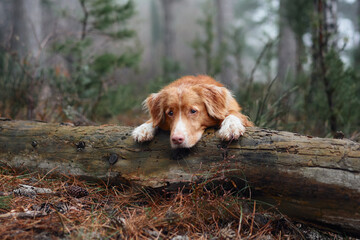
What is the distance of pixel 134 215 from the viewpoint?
2682 millimetres

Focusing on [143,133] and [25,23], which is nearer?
[143,133]

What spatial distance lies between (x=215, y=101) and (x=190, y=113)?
37 cm

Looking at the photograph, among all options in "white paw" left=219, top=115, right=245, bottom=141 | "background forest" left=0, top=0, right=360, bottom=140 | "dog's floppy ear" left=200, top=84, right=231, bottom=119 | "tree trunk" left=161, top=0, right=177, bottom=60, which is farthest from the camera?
"tree trunk" left=161, top=0, right=177, bottom=60

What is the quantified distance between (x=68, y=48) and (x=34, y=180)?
15.7 feet

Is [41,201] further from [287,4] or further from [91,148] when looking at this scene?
[287,4]

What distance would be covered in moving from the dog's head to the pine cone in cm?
107

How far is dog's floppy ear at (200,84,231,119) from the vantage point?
3.37 metres

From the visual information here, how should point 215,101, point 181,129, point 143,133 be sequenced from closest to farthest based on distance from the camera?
point 181,129
point 143,133
point 215,101

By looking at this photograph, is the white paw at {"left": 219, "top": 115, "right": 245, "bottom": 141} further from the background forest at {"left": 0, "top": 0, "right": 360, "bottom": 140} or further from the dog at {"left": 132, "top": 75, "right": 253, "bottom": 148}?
the background forest at {"left": 0, "top": 0, "right": 360, "bottom": 140}

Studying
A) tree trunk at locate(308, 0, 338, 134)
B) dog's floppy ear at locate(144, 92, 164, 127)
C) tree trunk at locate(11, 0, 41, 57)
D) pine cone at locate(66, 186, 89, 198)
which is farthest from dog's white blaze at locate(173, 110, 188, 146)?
tree trunk at locate(11, 0, 41, 57)

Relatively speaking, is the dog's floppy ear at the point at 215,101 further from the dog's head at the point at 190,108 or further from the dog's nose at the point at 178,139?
the dog's nose at the point at 178,139

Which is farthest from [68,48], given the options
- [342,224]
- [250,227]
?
[342,224]

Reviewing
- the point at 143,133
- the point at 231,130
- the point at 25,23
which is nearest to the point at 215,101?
the point at 231,130

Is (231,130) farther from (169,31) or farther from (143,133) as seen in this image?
(169,31)
